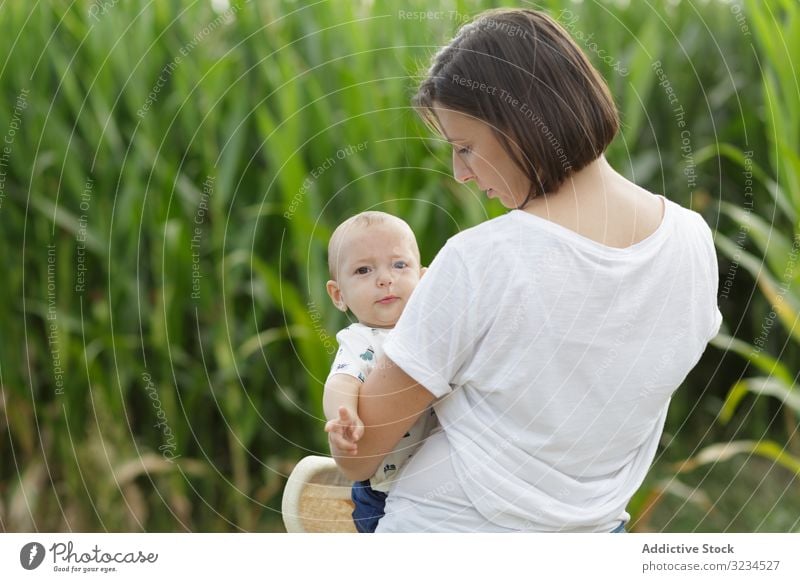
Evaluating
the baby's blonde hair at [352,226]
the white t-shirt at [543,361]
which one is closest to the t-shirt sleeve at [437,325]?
the white t-shirt at [543,361]

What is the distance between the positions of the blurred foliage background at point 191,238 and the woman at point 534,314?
2.47 ft

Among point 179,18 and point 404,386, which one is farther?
point 179,18

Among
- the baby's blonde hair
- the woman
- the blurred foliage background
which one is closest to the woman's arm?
the woman

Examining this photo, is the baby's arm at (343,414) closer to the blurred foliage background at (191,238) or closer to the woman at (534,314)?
the woman at (534,314)

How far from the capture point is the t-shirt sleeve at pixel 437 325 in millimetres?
630

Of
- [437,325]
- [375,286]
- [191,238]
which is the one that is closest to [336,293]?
[375,286]

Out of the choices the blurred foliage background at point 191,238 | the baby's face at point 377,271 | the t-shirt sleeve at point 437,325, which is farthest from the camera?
the blurred foliage background at point 191,238

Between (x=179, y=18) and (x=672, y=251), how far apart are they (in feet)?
3.97

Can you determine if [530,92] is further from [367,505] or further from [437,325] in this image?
[367,505]

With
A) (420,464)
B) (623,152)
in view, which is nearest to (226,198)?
(623,152)

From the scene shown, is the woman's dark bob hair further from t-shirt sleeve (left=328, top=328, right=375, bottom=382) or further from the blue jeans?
the blue jeans

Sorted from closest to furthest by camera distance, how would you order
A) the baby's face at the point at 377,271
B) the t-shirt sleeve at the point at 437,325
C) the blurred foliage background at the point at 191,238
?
the t-shirt sleeve at the point at 437,325 < the baby's face at the point at 377,271 < the blurred foliage background at the point at 191,238

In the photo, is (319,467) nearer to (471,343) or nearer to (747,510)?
(471,343)

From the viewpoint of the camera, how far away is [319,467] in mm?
800
